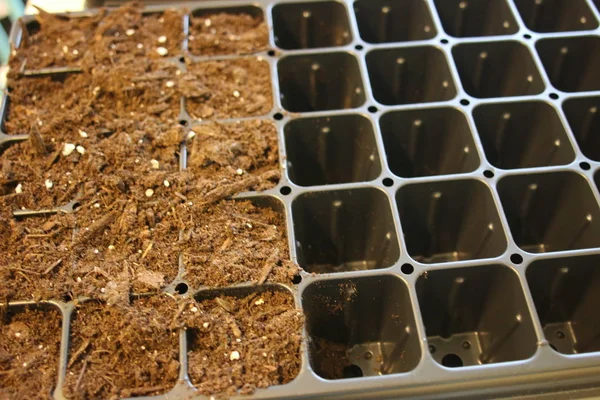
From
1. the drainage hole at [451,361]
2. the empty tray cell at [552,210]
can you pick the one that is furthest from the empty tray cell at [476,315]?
the empty tray cell at [552,210]

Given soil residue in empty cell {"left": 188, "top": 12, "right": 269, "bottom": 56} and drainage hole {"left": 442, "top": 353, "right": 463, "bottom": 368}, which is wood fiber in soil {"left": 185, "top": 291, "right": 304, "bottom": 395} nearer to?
drainage hole {"left": 442, "top": 353, "right": 463, "bottom": 368}

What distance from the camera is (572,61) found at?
1.31 m

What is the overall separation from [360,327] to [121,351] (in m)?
0.43

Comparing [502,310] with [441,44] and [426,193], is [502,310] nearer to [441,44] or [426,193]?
[426,193]

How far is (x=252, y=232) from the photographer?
3.30 feet

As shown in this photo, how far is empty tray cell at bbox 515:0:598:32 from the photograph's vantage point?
4.46 feet

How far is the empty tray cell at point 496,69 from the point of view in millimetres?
1252

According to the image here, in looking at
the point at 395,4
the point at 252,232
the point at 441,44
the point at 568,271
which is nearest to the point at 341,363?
the point at 252,232

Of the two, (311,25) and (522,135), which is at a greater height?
(311,25)

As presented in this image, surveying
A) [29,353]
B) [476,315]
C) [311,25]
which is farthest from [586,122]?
[29,353]

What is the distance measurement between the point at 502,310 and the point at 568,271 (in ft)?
0.45

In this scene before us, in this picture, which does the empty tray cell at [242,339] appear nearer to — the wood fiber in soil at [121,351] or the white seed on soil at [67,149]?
the wood fiber in soil at [121,351]

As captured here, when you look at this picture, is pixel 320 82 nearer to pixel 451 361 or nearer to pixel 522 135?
pixel 522 135

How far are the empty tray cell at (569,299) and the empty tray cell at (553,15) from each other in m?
0.67
